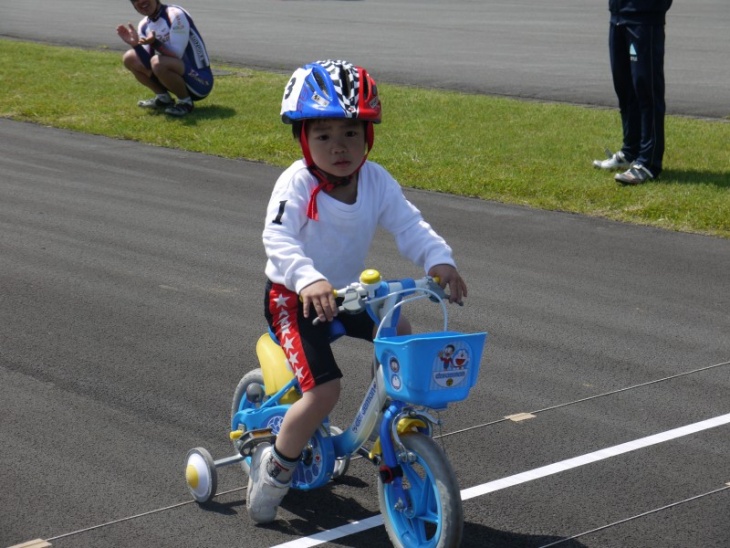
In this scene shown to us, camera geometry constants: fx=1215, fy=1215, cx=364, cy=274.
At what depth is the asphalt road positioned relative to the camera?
4.77 metres

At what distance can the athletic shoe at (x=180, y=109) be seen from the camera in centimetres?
1564

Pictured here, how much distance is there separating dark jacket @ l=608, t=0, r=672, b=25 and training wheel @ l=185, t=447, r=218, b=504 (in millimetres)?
8131

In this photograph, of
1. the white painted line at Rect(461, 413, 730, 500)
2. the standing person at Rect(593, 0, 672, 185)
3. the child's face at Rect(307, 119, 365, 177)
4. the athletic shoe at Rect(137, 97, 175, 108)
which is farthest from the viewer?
the athletic shoe at Rect(137, 97, 175, 108)

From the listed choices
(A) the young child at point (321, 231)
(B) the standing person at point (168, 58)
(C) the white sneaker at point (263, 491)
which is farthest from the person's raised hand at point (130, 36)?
(C) the white sneaker at point (263, 491)

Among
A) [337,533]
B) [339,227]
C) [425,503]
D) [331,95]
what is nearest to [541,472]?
[337,533]

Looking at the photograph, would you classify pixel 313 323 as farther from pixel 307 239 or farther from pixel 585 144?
pixel 585 144

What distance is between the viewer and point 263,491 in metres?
4.60

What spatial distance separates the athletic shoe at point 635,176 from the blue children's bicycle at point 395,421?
7.05 metres

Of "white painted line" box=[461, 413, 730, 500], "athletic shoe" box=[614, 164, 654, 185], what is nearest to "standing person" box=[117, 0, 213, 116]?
"athletic shoe" box=[614, 164, 654, 185]

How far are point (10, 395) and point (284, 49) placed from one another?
17.5 meters

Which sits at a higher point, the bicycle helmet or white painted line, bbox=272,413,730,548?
the bicycle helmet

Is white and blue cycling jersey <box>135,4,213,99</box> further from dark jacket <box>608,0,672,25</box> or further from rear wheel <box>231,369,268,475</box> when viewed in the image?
rear wheel <box>231,369,268,475</box>

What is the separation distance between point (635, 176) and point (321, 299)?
25.7 feet

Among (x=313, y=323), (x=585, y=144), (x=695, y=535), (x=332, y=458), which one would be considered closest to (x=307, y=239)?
(x=313, y=323)
